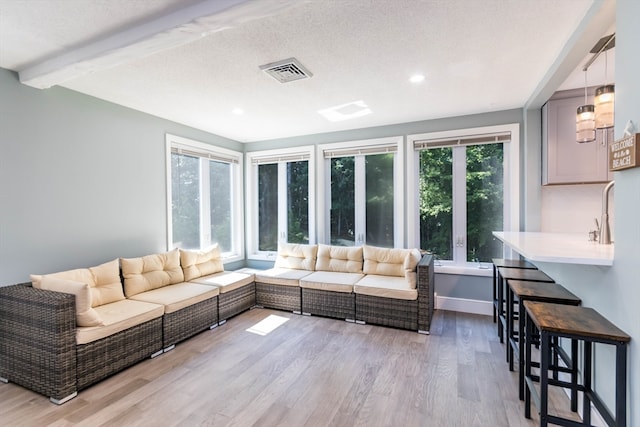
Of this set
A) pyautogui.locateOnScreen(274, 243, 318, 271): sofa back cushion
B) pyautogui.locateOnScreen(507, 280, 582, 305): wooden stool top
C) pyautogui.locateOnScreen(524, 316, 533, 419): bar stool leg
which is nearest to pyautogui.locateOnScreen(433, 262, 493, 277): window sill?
pyautogui.locateOnScreen(507, 280, 582, 305): wooden stool top

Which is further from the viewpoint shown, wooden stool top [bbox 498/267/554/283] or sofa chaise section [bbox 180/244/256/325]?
sofa chaise section [bbox 180/244/256/325]

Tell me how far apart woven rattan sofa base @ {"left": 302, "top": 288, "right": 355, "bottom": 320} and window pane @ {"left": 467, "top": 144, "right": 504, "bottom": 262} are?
1816 millimetres

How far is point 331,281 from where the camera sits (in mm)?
3852

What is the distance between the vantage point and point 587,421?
1635mm

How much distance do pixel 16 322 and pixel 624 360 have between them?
12.9 ft

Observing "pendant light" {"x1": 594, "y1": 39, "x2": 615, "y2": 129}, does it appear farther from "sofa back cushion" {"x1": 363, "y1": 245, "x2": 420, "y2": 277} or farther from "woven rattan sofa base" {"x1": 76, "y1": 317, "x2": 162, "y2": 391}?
"woven rattan sofa base" {"x1": 76, "y1": 317, "x2": 162, "y2": 391}

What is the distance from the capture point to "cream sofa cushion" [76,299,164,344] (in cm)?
232

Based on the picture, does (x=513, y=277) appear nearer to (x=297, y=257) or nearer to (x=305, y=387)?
(x=305, y=387)

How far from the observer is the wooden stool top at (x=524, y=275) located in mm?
2554

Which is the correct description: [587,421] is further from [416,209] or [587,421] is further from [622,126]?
[416,209]

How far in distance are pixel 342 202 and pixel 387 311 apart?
6.36 feet

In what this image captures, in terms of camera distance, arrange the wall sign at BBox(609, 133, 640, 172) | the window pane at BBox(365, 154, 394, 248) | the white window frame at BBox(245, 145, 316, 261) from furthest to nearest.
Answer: the white window frame at BBox(245, 145, 316, 261), the window pane at BBox(365, 154, 394, 248), the wall sign at BBox(609, 133, 640, 172)

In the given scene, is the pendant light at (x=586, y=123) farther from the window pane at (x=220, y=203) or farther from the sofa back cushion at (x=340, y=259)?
the window pane at (x=220, y=203)

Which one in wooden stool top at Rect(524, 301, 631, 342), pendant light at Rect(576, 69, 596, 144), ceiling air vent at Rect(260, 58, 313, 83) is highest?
ceiling air vent at Rect(260, 58, 313, 83)
